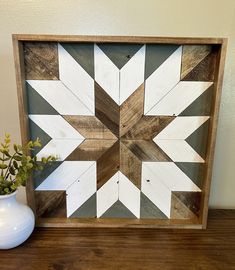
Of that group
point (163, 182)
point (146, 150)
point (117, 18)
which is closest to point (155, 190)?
point (163, 182)

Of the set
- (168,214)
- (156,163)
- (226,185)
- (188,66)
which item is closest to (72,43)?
(188,66)

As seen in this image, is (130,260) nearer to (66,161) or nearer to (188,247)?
(188,247)

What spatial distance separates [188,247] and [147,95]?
481 millimetres

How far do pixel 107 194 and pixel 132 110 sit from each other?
0.30 m

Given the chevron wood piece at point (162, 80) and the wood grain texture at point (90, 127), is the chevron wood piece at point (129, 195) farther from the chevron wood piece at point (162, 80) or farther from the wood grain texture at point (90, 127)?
the chevron wood piece at point (162, 80)

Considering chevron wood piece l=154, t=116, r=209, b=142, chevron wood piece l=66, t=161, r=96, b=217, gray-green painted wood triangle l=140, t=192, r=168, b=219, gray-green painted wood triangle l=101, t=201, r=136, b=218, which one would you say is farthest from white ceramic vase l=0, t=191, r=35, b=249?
chevron wood piece l=154, t=116, r=209, b=142

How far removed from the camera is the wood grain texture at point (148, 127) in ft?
2.54

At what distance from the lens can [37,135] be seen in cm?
78

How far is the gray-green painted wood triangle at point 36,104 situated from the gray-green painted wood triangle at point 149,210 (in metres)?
0.42

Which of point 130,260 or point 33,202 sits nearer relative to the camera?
point 130,260

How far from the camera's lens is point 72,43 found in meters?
0.71

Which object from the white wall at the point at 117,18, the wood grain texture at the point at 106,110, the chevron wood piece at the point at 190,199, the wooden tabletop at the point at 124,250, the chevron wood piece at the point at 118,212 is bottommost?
the wooden tabletop at the point at 124,250

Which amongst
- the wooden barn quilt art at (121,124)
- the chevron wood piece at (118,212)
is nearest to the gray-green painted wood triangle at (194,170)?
the wooden barn quilt art at (121,124)

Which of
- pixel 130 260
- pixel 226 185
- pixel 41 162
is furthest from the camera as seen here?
pixel 226 185
